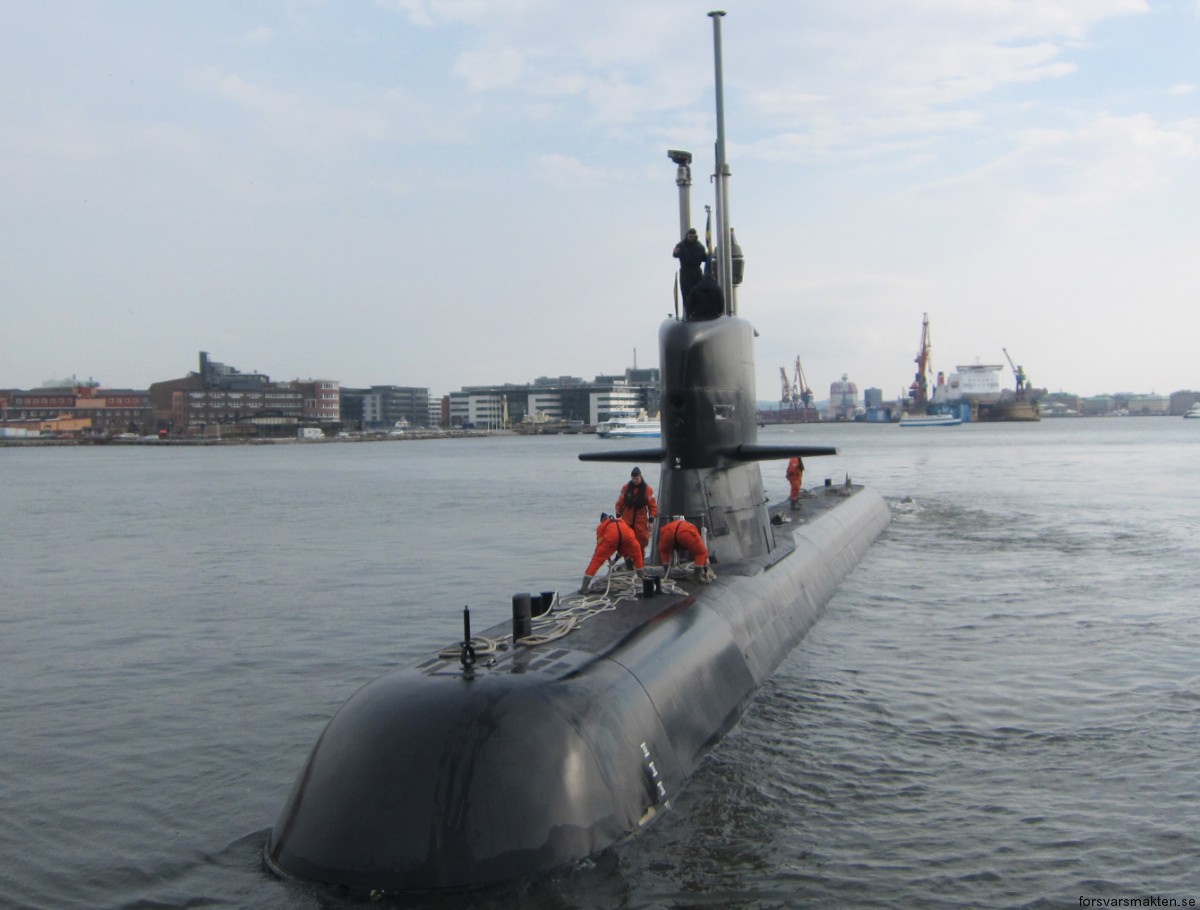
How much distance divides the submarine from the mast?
123 cm

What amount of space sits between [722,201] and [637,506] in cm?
425

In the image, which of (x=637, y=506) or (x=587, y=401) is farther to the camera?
(x=587, y=401)

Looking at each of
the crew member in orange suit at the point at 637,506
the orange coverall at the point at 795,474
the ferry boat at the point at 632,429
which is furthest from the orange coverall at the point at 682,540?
the ferry boat at the point at 632,429

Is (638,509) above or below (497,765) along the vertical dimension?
above

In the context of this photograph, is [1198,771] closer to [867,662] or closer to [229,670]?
[867,662]

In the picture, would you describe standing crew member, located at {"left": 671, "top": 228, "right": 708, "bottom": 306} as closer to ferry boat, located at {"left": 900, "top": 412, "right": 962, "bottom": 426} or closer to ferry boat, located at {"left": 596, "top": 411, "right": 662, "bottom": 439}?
ferry boat, located at {"left": 596, "top": 411, "right": 662, "bottom": 439}

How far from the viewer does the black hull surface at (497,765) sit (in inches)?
245

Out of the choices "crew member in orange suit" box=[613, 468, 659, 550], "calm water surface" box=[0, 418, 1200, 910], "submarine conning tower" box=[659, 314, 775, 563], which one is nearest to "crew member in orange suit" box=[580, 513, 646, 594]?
"submarine conning tower" box=[659, 314, 775, 563]

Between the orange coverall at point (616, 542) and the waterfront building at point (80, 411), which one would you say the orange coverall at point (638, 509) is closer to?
the orange coverall at point (616, 542)

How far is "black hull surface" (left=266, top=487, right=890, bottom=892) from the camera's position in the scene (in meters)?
6.22

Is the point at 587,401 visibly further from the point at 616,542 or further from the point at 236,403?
the point at 616,542

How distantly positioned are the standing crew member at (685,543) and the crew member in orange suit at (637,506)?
111 centimetres

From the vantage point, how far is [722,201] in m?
14.3

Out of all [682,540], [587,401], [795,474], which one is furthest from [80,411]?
[682,540]
